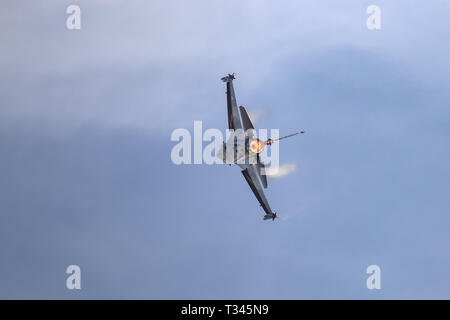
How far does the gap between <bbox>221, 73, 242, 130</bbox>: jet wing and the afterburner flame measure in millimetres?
8092

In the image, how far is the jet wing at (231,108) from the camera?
136 m

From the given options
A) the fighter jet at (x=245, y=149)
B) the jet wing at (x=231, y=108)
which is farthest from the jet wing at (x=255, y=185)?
the jet wing at (x=231, y=108)

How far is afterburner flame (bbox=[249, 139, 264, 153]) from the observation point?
127900 mm

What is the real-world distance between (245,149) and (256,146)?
223 centimetres

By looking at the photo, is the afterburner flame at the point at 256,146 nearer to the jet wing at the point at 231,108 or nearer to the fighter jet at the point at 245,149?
the fighter jet at the point at 245,149

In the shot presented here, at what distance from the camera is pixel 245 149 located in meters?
129

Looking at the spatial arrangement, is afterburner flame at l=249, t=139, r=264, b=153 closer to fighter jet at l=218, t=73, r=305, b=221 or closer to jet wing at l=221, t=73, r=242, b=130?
fighter jet at l=218, t=73, r=305, b=221

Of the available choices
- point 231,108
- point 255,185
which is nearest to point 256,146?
point 255,185

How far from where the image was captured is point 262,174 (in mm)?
134125

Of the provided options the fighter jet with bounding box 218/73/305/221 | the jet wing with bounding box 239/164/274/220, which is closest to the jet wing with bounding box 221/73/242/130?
the fighter jet with bounding box 218/73/305/221
